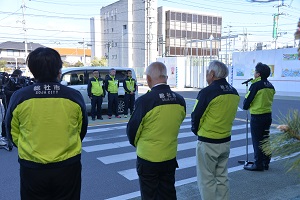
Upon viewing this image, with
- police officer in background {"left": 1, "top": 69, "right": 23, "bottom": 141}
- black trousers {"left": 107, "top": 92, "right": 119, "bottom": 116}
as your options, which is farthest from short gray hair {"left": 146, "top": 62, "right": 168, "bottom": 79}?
black trousers {"left": 107, "top": 92, "right": 119, "bottom": 116}

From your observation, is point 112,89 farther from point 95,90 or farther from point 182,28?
point 182,28

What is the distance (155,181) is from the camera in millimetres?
2818

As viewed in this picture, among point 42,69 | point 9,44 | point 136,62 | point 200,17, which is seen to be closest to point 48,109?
point 42,69

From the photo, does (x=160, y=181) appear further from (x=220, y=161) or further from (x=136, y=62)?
(x=136, y=62)

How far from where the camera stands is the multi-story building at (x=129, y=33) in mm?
51281

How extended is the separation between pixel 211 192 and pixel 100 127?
6323 mm

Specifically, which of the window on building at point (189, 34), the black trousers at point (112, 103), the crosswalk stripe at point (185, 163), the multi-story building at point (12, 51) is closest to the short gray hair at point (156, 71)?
the crosswalk stripe at point (185, 163)

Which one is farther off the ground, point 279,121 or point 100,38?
point 100,38

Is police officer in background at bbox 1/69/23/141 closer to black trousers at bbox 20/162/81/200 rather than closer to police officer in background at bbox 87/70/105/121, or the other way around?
police officer in background at bbox 87/70/105/121

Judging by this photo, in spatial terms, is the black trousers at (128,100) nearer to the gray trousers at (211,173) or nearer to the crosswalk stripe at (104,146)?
the crosswalk stripe at (104,146)

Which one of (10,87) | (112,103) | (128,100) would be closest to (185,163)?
(10,87)

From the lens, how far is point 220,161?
355 centimetres

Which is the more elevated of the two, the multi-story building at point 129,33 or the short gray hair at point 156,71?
the multi-story building at point 129,33

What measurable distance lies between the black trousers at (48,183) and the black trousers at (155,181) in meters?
0.76
